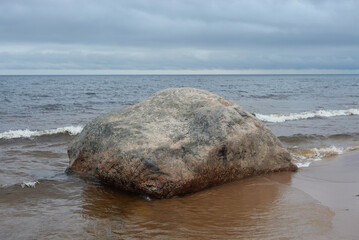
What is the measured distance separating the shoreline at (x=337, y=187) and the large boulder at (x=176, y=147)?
561mm

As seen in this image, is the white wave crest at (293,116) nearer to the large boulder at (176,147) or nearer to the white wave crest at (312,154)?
the white wave crest at (312,154)

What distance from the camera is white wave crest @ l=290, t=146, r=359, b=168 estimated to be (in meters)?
7.42

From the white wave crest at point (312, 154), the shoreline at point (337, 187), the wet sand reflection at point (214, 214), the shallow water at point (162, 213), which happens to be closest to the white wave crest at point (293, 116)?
the white wave crest at point (312, 154)

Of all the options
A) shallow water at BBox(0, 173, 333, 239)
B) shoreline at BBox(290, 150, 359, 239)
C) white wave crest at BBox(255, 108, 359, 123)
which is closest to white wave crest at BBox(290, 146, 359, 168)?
shoreline at BBox(290, 150, 359, 239)

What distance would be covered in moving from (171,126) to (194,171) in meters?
0.89

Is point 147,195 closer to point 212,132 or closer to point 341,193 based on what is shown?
point 212,132

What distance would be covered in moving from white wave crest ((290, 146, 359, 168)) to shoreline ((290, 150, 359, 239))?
8.8 inches

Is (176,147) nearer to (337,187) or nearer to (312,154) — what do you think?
(337,187)

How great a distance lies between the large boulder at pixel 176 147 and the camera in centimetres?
498

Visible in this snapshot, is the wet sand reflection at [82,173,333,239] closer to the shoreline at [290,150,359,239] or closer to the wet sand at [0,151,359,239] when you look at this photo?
the wet sand at [0,151,359,239]

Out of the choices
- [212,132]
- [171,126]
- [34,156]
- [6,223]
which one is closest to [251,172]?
[212,132]

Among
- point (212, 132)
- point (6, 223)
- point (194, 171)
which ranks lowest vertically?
point (6, 223)

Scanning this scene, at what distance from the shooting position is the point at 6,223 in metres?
4.19

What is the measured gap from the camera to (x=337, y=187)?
17.9ft
